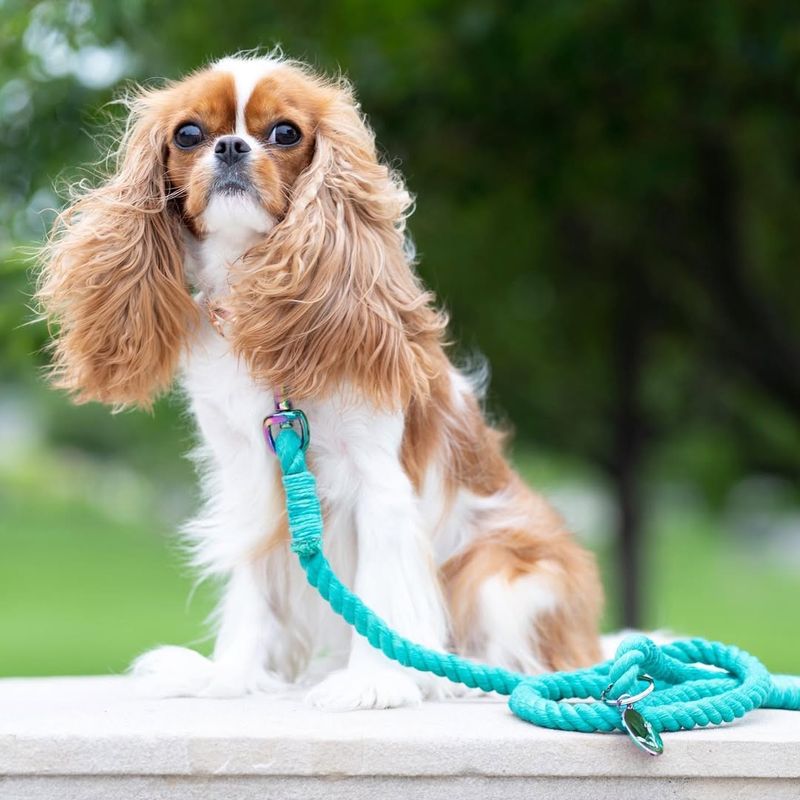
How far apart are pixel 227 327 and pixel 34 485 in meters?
31.7

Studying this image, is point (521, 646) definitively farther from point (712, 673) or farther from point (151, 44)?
point (151, 44)

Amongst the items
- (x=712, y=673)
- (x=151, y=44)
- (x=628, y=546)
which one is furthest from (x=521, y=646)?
(x=628, y=546)

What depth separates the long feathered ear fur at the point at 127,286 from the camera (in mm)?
3484

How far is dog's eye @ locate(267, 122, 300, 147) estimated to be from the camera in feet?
11.1

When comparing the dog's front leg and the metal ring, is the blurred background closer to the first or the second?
the dog's front leg

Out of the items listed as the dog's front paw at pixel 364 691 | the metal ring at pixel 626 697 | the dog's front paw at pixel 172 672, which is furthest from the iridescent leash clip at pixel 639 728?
the dog's front paw at pixel 172 672

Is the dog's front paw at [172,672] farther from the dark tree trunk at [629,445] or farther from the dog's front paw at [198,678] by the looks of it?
the dark tree trunk at [629,445]

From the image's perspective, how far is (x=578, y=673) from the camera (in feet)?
10.9

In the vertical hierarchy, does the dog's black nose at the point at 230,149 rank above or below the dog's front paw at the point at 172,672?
above

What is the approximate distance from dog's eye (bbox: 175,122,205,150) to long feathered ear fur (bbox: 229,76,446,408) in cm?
30

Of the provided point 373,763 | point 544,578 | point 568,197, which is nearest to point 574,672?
point 544,578

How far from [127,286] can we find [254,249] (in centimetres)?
39

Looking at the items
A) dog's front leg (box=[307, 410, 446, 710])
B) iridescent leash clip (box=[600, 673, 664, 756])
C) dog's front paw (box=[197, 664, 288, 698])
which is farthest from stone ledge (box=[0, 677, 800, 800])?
dog's front paw (box=[197, 664, 288, 698])

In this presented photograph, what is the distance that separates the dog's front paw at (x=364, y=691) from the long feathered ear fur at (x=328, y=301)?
774 mm
